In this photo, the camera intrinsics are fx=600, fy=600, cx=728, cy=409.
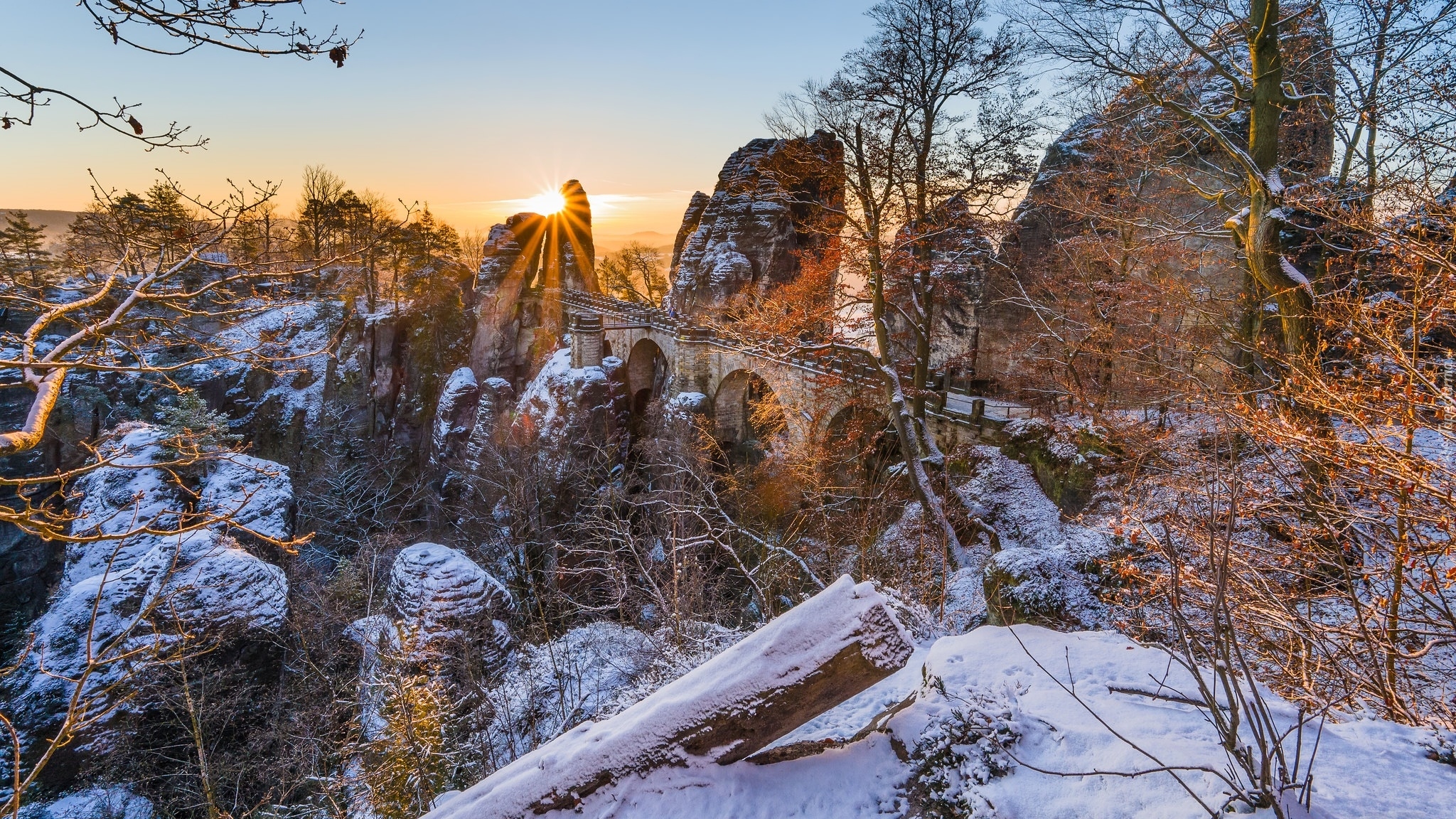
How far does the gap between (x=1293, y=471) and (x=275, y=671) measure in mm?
14622

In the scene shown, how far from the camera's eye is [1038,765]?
286 cm

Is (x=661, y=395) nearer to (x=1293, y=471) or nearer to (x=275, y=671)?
(x=275, y=671)

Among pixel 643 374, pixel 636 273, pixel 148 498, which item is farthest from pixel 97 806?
pixel 636 273

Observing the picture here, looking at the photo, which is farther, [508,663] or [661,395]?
[661,395]

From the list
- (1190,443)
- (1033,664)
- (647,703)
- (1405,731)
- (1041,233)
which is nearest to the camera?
(1405,731)

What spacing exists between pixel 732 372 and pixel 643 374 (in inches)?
321

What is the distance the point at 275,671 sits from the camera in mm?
10570

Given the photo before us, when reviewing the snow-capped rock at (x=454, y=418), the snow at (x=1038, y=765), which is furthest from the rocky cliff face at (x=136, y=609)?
the snow-capped rock at (x=454, y=418)

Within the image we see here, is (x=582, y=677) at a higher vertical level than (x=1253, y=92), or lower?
lower

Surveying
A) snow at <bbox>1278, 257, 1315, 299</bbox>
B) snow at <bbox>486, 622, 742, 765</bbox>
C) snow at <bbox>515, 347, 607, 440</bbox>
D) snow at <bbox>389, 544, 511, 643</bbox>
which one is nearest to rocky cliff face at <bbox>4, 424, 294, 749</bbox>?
snow at <bbox>389, 544, 511, 643</bbox>

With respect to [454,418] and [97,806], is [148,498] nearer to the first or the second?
[97,806]

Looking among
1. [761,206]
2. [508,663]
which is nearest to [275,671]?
[508,663]

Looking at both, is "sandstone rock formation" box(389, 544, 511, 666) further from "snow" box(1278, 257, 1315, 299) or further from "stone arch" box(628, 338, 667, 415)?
"stone arch" box(628, 338, 667, 415)

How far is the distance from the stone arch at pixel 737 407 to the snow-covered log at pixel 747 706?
1656cm
